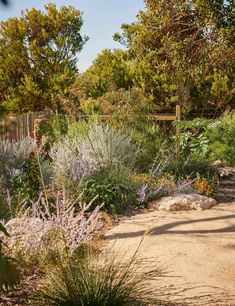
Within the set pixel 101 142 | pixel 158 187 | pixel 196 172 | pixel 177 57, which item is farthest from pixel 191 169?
pixel 177 57

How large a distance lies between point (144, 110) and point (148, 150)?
3.94 ft

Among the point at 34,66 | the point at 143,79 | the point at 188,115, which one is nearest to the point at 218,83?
the point at 188,115

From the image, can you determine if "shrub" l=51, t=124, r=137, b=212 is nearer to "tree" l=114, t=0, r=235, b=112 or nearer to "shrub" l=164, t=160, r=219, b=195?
"shrub" l=164, t=160, r=219, b=195

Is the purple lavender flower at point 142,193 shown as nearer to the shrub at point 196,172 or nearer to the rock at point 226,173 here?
the shrub at point 196,172

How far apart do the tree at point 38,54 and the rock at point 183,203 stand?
39.9 feet

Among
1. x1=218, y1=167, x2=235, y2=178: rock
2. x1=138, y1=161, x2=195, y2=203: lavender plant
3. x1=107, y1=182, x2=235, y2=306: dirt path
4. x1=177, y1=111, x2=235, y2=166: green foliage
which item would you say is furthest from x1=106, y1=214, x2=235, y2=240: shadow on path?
x1=177, y1=111, x2=235, y2=166: green foliage

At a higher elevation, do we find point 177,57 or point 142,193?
point 177,57

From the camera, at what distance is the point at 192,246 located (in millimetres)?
4164

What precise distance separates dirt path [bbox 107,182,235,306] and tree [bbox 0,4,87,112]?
12850 mm

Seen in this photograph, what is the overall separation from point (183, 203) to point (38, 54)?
13244mm

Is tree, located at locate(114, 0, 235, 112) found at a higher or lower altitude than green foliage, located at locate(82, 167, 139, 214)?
higher

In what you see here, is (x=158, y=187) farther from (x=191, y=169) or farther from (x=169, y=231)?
(x=169, y=231)

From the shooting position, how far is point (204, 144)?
980 cm

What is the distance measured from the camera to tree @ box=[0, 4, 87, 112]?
17.6 metres
